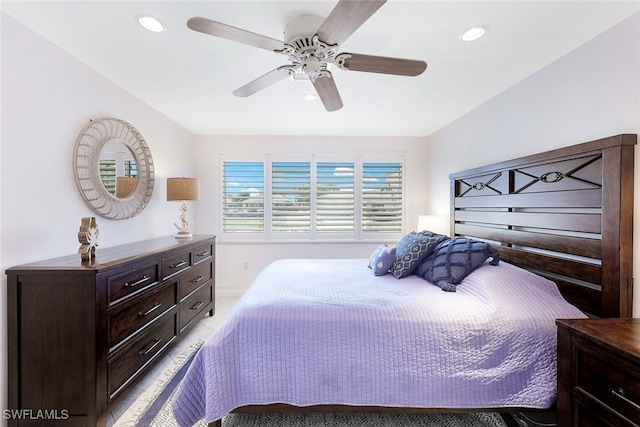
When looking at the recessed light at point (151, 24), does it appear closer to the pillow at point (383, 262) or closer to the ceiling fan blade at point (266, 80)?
the ceiling fan blade at point (266, 80)

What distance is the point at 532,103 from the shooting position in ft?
7.35

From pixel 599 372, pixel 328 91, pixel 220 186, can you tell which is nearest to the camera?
pixel 599 372

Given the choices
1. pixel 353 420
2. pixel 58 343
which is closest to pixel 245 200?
pixel 58 343

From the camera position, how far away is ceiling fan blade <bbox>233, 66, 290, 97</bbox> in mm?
1684

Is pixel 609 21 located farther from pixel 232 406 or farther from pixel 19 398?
pixel 19 398

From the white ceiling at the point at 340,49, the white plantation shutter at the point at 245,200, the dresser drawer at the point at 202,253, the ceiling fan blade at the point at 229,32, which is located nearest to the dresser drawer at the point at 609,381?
the white ceiling at the point at 340,49

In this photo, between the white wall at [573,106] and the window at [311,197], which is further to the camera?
the window at [311,197]

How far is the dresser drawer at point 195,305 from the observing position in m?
2.63

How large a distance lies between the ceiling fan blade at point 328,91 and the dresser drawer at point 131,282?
1758 mm

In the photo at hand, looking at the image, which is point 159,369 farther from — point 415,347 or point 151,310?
point 415,347

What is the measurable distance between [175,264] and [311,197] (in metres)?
2.19

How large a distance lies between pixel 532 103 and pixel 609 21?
2.21 feet

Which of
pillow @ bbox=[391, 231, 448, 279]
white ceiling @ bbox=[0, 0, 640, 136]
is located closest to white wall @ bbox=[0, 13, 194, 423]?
white ceiling @ bbox=[0, 0, 640, 136]

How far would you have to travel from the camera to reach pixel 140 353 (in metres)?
2.01
